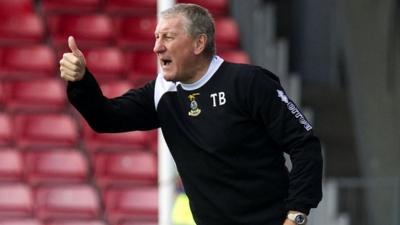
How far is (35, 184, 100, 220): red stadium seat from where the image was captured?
360 inches

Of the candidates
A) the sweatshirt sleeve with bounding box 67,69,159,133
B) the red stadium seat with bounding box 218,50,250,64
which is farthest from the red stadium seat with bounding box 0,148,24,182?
the sweatshirt sleeve with bounding box 67,69,159,133

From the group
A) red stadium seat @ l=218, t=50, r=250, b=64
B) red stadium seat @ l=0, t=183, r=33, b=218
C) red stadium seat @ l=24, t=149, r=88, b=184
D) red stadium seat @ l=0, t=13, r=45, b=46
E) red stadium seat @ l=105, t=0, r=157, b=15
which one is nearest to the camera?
red stadium seat @ l=0, t=183, r=33, b=218

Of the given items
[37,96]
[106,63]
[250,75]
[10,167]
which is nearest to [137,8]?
[106,63]

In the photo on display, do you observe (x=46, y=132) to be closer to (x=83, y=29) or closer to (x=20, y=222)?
(x=20, y=222)

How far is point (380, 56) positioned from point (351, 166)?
1.21m

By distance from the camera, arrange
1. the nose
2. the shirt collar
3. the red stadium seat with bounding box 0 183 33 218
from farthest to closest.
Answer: the red stadium seat with bounding box 0 183 33 218 → the shirt collar → the nose

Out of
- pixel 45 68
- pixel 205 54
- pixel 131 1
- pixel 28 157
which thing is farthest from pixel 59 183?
pixel 205 54

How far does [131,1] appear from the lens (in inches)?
408

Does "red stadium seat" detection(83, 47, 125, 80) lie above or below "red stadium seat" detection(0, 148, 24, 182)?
above

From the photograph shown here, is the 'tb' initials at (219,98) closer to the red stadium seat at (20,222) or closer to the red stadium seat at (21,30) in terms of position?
the red stadium seat at (20,222)

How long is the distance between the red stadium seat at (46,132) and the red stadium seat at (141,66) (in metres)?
0.69

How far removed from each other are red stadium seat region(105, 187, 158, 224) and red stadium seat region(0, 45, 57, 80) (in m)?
1.27

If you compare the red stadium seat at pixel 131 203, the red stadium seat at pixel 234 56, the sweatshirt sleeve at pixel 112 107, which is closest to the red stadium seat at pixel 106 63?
the red stadium seat at pixel 234 56

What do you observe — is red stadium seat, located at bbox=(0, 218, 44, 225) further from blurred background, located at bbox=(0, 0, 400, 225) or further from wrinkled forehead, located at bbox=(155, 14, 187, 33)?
wrinkled forehead, located at bbox=(155, 14, 187, 33)
